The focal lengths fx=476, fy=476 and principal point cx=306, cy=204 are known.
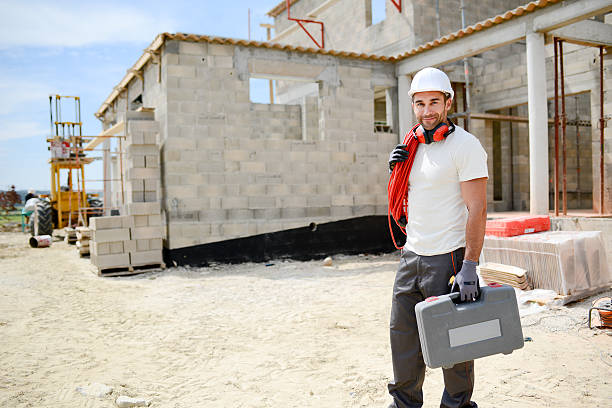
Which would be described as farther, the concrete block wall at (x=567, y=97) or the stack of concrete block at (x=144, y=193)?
the concrete block wall at (x=567, y=97)

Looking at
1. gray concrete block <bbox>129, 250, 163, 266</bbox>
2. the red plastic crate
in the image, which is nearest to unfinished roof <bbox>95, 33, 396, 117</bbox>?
gray concrete block <bbox>129, 250, 163, 266</bbox>

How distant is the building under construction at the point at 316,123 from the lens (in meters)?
8.38

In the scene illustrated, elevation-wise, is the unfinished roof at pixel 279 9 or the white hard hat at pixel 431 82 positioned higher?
the unfinished roof at pixel 279 9

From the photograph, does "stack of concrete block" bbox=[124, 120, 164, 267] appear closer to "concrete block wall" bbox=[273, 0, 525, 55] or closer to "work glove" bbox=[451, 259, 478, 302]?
"work glove" bbox=[451, 259, 478, 302]

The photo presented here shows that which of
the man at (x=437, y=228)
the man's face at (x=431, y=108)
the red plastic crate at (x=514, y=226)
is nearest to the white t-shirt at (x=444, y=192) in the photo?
the man at (x=437, y=228)

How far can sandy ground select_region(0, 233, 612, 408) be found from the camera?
138 inches

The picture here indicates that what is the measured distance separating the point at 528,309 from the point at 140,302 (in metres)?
4.91

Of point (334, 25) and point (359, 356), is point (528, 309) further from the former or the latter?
point (334, 25)

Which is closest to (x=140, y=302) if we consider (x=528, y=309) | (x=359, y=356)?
(x=359, y=356)

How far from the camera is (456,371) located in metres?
2.51

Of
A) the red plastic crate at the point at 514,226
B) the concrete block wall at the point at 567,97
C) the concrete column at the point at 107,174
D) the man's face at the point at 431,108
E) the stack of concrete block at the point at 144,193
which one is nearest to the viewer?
the man's face at the point at 431,108

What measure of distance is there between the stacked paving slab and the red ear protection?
670 centimetres

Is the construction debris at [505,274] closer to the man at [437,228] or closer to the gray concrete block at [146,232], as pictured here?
the man at [437,228]

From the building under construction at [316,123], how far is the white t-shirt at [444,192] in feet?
20.3
